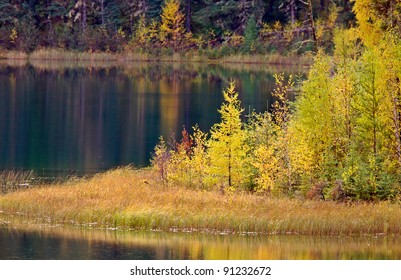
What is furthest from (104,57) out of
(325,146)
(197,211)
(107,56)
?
(197,211)

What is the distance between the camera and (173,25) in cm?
11269

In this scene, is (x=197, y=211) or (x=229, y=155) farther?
(x=229, y=155)

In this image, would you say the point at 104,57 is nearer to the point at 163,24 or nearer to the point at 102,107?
the point at 163,24

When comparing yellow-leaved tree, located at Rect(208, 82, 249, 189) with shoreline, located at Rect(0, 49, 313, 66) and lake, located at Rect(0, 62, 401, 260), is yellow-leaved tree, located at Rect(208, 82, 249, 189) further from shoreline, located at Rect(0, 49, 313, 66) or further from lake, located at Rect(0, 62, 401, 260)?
shoreline, located at Rect(0, 49, 313, 66)

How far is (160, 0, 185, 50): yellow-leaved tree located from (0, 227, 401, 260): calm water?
83.7m

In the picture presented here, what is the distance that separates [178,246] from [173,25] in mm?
88203

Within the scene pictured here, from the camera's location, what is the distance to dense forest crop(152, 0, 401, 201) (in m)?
30.6

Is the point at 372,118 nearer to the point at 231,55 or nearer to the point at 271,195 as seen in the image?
the point at 271,195

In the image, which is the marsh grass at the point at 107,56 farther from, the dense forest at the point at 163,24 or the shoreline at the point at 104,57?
the dense forest at the point at 163,24

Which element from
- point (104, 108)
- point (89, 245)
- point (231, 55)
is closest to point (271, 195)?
point (89, 245)

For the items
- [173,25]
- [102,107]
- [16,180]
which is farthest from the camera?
[173,25]

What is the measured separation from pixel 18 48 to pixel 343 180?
Answer: 8466cm

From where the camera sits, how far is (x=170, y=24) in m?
113

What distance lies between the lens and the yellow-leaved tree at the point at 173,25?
110062 mm
